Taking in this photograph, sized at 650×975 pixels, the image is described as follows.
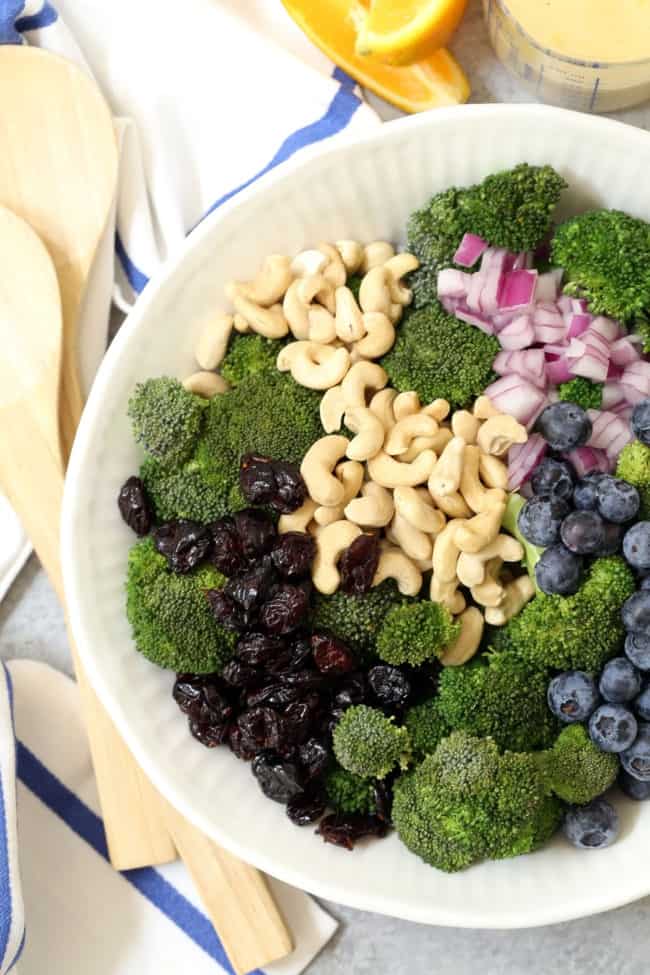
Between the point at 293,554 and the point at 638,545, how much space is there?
15.0 inches

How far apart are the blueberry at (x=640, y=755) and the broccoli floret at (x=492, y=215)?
22.3 inches

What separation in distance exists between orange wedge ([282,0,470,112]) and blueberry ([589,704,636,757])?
0.80m

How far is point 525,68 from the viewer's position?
1293 mm

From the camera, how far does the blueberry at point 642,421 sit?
1.10 metres

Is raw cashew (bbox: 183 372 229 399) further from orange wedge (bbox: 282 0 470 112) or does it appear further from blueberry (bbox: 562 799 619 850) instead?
blueberry (bbox: 562 799 619 850)

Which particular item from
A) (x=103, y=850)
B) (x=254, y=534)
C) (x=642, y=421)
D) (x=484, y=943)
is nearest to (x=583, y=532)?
(x=642, y=421)

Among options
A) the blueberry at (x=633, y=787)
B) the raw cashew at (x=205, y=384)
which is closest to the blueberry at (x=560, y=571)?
the blueberry at (x=633, y=787)

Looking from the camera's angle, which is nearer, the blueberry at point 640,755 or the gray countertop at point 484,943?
the blueberry at point 640,755

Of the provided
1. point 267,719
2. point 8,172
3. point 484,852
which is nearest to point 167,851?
point 267,719

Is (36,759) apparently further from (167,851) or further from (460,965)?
(460,965)

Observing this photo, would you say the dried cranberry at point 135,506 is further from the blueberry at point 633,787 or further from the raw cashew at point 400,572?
the blueberry at point 633,787

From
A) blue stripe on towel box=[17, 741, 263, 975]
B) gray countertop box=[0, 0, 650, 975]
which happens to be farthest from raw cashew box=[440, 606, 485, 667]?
blue stripe on towel box=[17, 741, 263, 975]

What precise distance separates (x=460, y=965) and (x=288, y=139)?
116cm

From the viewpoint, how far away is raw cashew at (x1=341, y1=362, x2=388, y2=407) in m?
1.14
